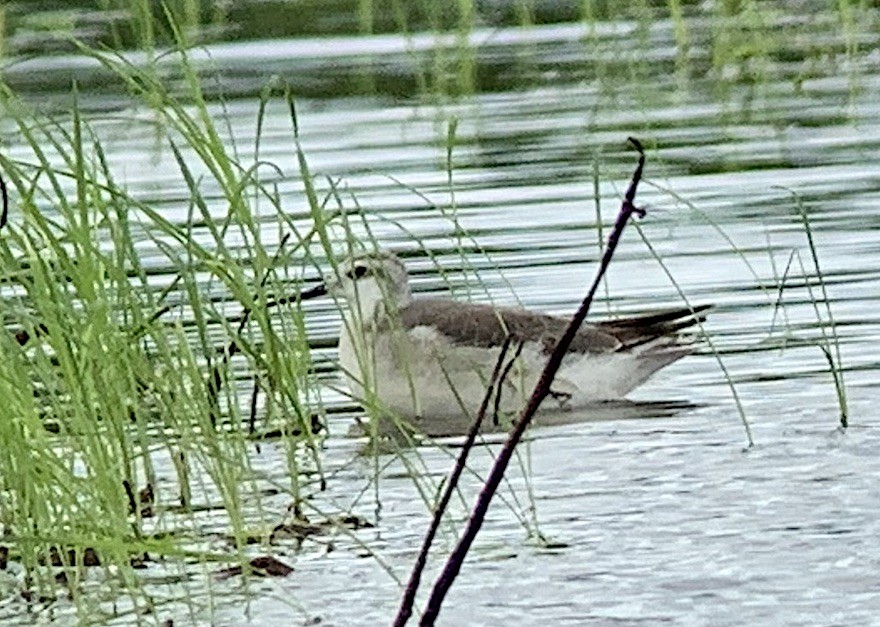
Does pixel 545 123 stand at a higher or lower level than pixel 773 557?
lower

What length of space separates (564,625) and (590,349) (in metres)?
3.26

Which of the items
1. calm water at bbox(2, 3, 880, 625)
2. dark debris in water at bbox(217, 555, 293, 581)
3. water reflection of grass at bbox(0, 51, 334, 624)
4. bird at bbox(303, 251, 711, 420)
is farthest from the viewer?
bird at bbox(303, 251, 711, 420)

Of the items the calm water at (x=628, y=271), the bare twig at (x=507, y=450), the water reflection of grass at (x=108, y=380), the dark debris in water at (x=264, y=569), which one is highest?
the bare twig at (x=507, y=450)

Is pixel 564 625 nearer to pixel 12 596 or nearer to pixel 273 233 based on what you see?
pixel 12 596

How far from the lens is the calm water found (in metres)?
6.26

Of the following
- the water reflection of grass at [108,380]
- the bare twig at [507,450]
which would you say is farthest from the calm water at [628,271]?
the bare twig at [507,450]

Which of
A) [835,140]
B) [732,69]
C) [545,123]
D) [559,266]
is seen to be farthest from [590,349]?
[732,69]

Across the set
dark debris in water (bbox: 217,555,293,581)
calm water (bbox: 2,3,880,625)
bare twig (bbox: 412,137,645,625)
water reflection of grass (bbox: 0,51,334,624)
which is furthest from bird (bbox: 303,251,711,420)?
bare twig (bbox: 412,137,645,625)

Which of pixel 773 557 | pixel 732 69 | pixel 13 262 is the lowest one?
pixel 732 69

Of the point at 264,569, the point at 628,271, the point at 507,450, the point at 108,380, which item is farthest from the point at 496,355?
the point at 507,450

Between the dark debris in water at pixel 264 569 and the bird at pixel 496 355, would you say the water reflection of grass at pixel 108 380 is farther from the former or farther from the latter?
the bird at pixel 496 355

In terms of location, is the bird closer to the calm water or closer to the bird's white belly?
the bird's white belly

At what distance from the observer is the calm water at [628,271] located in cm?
626

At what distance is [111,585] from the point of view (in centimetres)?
619
